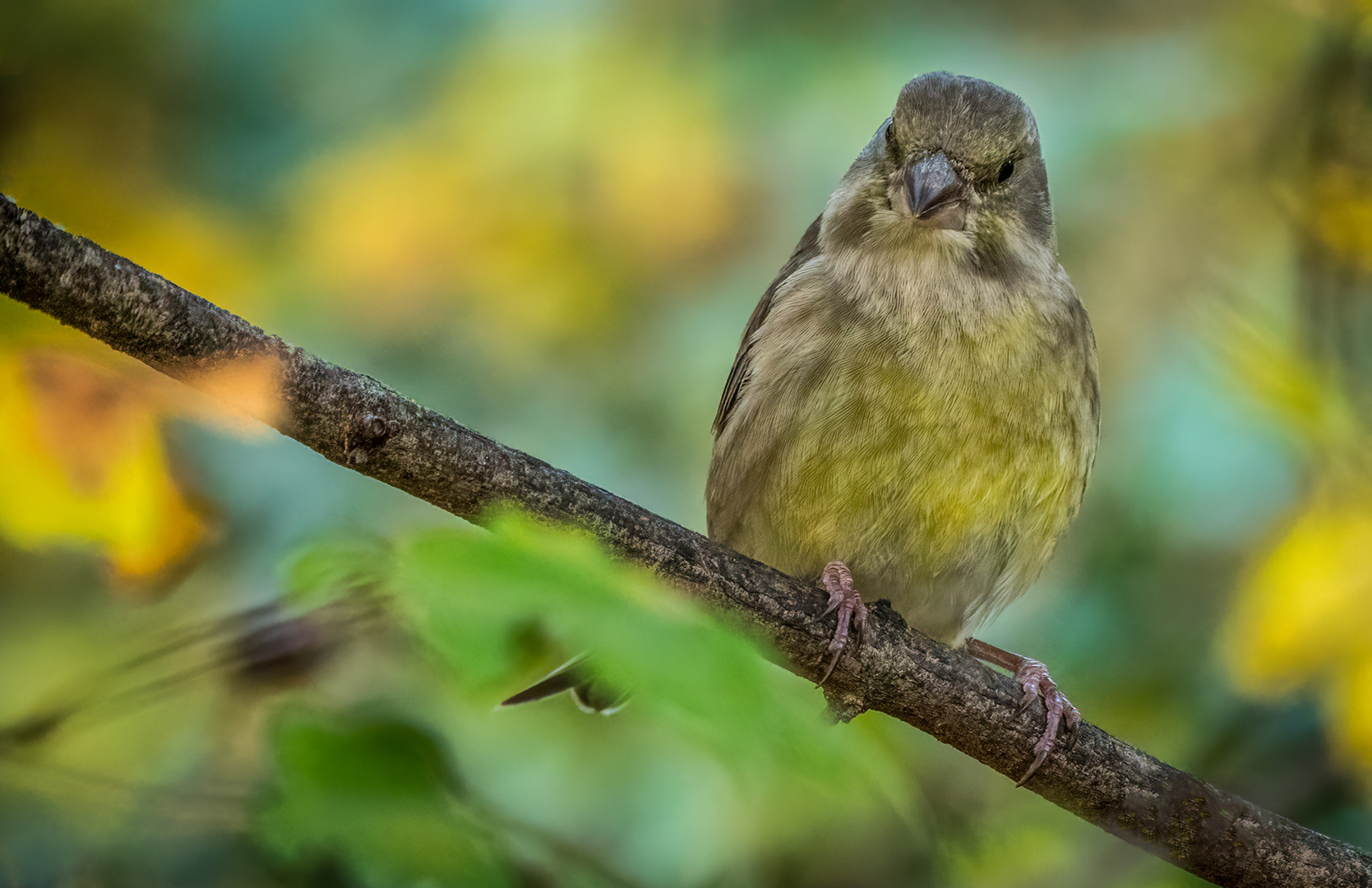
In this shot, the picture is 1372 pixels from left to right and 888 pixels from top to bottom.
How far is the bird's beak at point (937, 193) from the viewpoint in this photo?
3613 mm

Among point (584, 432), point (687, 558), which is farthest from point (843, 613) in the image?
point (584, 432)

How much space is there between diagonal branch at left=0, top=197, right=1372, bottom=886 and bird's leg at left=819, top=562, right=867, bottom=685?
0.09 ft

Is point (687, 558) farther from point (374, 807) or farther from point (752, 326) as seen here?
point (752, 326)

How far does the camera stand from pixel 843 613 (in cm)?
304

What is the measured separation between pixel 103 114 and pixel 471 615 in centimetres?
368

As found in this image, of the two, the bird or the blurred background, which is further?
the bird

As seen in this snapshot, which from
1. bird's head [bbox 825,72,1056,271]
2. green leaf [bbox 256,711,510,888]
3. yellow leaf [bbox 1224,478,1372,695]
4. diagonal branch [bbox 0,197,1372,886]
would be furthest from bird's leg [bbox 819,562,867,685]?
green leaf [bbox 256,711,510,888]

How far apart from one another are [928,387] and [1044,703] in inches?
37.7

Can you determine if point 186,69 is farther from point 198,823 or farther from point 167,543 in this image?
point 198,823

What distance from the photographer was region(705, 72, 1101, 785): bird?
348 centimetres

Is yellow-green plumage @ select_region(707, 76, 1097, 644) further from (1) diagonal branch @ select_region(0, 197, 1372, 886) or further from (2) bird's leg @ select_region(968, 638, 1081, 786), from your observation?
(1) diagonal branch @ select_region(0, 197, 1372, 886)

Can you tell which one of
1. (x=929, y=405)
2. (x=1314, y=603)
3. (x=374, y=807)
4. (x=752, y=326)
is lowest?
(x=374, y=807)

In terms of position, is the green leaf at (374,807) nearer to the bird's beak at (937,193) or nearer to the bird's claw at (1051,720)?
the bird's claw at (1051,720)

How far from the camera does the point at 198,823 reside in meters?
2.05
